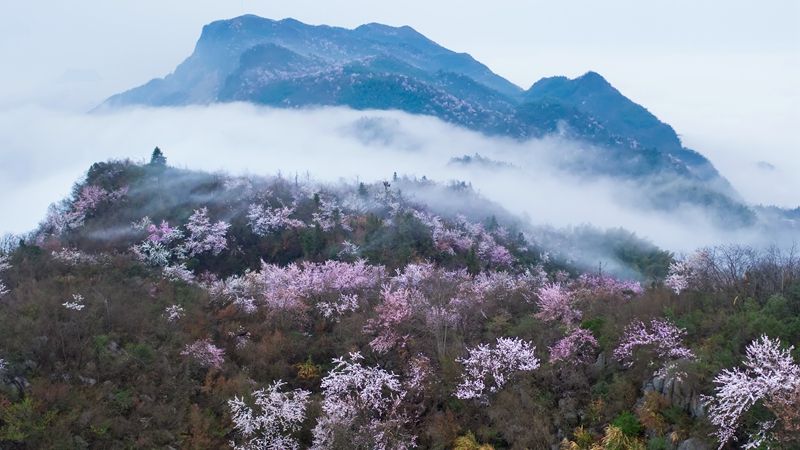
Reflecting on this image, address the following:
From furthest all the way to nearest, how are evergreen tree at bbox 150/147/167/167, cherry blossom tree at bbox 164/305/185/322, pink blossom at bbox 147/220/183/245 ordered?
1. evergreen tree at bbox 150/147/167/167
2. pink blossom at bbox 147/220/183/245
3. cherry blossom tree at bbox 164/305/185/322

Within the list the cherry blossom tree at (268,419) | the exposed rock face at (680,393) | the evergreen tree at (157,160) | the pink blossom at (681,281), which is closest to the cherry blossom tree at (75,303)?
the cherry blossom tree at (268,419)

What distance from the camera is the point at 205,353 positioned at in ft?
113

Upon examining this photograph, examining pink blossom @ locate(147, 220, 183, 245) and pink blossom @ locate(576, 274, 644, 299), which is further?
pink blossom @ locate(147, 220, 183, 245)

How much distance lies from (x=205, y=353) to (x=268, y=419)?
22.5 feet

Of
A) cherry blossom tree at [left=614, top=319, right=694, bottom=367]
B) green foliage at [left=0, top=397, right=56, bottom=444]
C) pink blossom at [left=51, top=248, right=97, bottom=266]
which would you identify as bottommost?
green foliage at [left=0, top=397, right=56, bottom=444]

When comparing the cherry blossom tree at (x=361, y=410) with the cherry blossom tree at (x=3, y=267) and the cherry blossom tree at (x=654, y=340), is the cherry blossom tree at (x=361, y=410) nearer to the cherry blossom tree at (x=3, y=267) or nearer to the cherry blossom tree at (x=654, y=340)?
the cherry blossom tree at (x=654, y=340)

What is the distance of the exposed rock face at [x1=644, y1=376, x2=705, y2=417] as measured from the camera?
23.7 metres

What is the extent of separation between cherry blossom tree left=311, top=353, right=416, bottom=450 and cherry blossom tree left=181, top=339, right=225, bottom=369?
632 centimetres

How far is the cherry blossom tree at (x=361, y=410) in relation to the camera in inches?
1148

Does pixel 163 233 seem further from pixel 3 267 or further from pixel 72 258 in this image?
pixel 3 267

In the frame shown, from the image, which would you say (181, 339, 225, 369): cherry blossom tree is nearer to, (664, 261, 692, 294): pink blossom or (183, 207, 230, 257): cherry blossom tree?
(664, 261, 692, 294): pink blossom

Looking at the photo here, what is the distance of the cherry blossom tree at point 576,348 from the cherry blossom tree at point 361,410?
25.4 ft

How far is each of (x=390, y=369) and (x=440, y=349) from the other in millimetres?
3133

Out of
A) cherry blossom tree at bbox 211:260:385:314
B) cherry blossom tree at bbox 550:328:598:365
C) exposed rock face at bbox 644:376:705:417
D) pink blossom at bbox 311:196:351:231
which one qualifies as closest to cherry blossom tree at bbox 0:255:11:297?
cherry blossom tree at bbox 211:260:385:314
